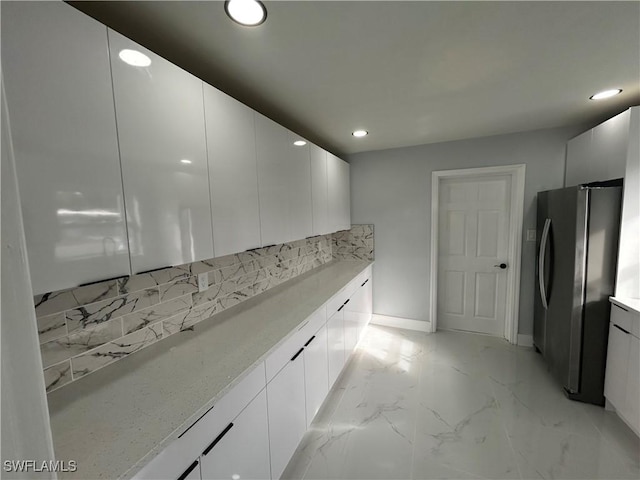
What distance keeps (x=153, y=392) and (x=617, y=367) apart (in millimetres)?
2837

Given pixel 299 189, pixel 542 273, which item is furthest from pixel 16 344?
pixel 542 273

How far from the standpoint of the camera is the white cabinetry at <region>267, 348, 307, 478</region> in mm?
1361

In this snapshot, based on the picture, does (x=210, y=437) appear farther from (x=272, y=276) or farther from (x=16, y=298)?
(x=272, y=276)

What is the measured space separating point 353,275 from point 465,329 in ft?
5.75

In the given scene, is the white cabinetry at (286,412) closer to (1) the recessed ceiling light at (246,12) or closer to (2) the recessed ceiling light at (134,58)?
(2) the recessed ceiling light at (134,58)

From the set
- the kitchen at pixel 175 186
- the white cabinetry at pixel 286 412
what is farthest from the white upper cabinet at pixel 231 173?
the white cabinetry at pixel 286 412

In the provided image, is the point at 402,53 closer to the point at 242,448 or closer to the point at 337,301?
the point at 337,301

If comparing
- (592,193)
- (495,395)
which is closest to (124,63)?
(592,193)

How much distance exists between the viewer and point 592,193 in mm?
A: 1897

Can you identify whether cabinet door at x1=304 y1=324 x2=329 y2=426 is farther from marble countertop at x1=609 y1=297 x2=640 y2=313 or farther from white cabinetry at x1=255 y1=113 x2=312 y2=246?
marble countertop at x1=609 y1=297 x2=640 y2=313

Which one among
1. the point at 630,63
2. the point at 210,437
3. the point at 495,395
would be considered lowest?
the point at 495,395

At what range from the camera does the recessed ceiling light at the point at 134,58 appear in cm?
97

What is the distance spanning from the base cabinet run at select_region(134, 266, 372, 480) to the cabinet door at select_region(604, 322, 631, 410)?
6.43 ft

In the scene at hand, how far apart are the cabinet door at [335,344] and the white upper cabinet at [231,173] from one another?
3.21 feet
